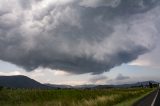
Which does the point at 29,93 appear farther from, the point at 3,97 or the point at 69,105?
the point at 69,105

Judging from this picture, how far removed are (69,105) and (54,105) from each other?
176 cm

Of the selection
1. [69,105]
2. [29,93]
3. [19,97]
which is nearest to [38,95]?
[29,93]

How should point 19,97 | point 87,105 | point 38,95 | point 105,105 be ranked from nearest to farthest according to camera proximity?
1. point 87,105
2. point 105,105
3. point 19,97
4. point 38,95

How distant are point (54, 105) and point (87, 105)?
3699 mm

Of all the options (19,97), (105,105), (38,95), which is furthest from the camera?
(38,95)

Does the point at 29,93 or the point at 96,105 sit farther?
the point at 29,93

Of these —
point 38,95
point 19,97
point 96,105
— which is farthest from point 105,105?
point 38,95

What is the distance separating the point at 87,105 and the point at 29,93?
32.4 metres

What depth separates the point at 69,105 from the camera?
35812 mm

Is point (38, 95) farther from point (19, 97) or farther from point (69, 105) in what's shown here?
point (69, 105)

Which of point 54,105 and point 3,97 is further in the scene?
point 3,97

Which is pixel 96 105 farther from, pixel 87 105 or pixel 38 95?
pixel 38 95

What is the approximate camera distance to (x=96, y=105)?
34.1m

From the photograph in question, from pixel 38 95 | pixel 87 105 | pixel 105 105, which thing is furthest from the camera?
pixel 38 95
